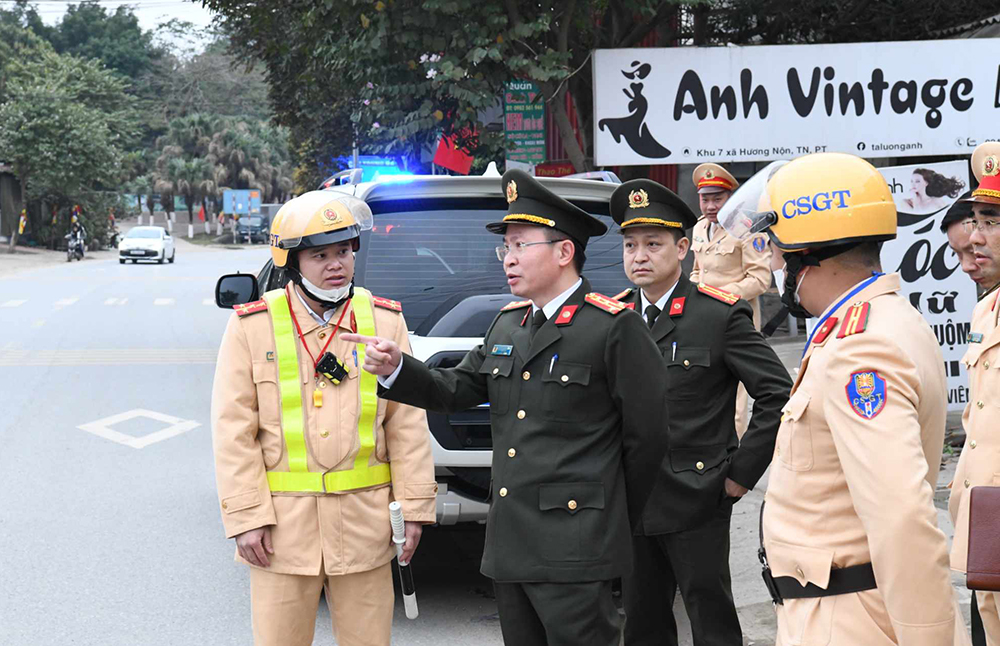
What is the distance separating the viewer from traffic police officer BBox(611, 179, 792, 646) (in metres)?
4.06

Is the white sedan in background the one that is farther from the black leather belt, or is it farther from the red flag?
the black leather belt

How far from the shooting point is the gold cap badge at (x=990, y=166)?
13.0 ft

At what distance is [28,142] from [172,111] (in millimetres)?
36628

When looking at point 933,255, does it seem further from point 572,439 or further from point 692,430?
point 572,439

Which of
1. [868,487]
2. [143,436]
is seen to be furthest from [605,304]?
[143,436]

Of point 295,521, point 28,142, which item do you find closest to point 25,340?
point 295,521

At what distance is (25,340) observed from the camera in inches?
680

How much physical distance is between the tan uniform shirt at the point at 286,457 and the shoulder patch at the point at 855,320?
1741 millimetres

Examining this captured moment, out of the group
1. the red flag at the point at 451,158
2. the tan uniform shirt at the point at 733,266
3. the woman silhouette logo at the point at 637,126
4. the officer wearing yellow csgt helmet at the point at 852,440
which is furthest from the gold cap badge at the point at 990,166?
the red flag at the point at 451,158

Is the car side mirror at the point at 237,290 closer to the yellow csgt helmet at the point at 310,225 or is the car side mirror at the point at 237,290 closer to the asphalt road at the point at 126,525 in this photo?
the asphalt road at the point at 126,525

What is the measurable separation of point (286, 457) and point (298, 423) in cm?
12

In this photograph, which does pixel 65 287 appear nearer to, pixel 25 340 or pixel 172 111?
pixel 25 340

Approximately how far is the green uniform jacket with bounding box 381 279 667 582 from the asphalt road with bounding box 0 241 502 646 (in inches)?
83.6

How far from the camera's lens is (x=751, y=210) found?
2.91 meters
